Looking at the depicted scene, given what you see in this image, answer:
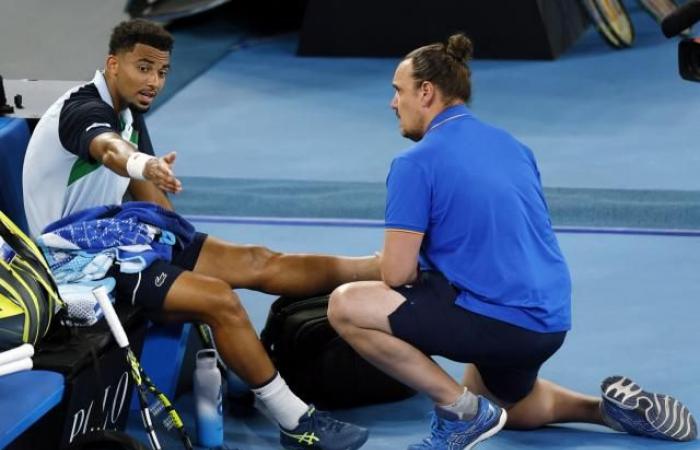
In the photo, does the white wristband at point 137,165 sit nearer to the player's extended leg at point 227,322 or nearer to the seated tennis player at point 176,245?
the seated tennis player at point 176,245

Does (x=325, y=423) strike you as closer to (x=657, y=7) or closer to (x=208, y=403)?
(x=208, y=403)

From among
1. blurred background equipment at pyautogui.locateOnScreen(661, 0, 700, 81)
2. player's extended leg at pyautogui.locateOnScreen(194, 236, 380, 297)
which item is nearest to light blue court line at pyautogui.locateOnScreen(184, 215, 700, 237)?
player's extended leg at pyautogui.locateOnScreen(194, 236, 380, 297)

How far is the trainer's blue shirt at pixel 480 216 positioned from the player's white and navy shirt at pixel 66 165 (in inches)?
39.5

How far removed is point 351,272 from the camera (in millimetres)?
5020

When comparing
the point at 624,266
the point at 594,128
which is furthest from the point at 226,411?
the point at 594,128

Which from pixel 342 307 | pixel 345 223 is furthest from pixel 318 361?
pixel 345 223

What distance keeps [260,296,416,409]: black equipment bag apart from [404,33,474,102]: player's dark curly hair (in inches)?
36.8

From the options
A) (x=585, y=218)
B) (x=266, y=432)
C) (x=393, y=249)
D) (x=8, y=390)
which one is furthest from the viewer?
(x=585, y=218)

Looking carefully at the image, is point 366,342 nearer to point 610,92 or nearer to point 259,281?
point 259,281

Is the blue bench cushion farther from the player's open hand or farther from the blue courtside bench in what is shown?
the player's open hand

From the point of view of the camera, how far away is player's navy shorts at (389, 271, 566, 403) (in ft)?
14.4

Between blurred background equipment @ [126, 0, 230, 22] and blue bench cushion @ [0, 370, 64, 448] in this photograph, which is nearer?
blue bench cushion @ [0, 370, 64, 448]

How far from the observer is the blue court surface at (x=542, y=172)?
17.2ft

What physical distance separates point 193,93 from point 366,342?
18.1 ft
